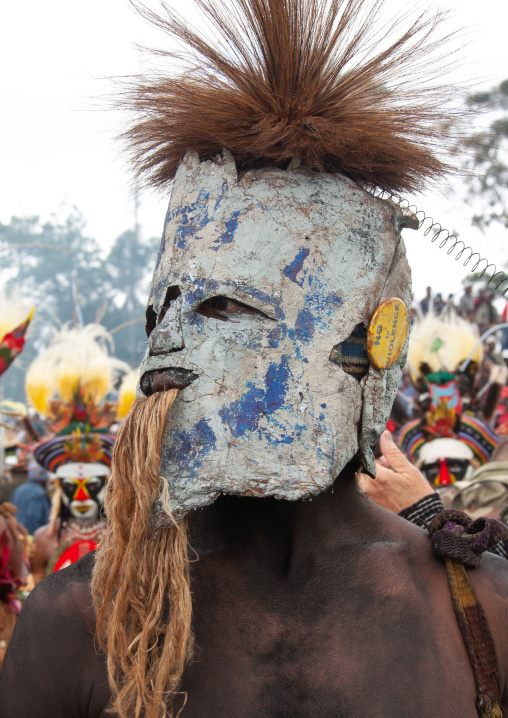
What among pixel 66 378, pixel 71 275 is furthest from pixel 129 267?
pixel 66 378

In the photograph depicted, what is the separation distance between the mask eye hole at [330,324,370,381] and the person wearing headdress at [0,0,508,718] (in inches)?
0.4

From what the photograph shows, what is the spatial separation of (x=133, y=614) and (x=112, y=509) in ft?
0.93

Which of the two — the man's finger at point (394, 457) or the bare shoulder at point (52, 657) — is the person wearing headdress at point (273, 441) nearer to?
the bare shoulder at point (52, 657)

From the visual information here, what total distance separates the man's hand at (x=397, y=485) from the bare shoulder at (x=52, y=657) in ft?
4.01

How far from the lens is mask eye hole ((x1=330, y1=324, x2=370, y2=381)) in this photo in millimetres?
2146

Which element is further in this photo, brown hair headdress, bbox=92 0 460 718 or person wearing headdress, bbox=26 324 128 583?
person wearing headdress, bbox=26 324 128 583

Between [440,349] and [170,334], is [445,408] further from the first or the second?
[170,334]

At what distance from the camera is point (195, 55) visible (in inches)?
92.0

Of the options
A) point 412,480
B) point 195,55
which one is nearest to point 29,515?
point 412,480

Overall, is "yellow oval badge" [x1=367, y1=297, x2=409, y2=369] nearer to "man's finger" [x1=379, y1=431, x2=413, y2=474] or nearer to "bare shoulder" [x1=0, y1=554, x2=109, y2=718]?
"man's finger" [x1=379, y1=431, x2=413, y2=474]

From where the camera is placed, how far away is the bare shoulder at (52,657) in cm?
197

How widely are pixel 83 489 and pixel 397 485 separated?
4.06m

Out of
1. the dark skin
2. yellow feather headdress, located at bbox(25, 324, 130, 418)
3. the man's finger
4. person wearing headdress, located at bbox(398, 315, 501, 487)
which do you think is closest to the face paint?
yellow feather headdress, located at bbox(25, 324, 130, 418)

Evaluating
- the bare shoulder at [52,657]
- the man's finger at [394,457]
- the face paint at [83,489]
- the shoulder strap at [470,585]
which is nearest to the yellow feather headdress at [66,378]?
the face paint at [83,489]
